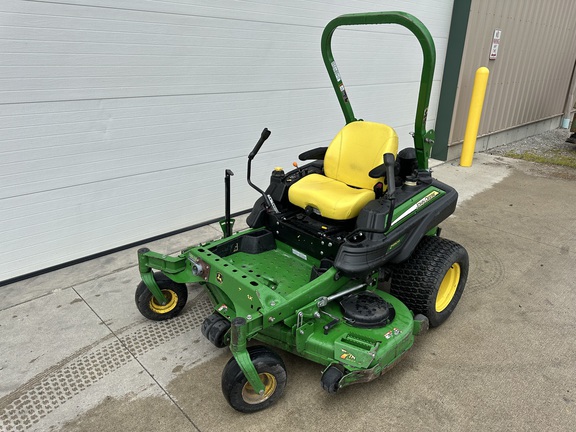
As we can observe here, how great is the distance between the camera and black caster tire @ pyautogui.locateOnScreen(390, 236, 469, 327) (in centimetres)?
294

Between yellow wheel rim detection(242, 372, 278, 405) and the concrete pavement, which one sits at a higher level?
yellow wheel rim detection(242, 372, 278, 405)

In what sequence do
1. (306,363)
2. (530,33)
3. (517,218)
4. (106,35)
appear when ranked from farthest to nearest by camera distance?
1. (530,33)
2. (517,218)
3. (106,35)
4. (306,363)

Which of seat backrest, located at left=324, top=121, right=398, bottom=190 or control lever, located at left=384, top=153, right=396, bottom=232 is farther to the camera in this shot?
seat backrest, located at left=324, top=121, right=398, bottom=190

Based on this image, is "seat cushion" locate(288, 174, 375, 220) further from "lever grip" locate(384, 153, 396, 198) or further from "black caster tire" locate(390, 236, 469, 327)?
"black caster tire" locate(390, 236, 469, 327)

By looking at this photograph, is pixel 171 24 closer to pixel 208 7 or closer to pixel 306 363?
pixel 208 7

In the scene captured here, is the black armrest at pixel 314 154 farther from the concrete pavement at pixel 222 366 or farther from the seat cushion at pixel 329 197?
the concrete pavement at pixel 222 366

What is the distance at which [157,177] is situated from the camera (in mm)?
4176

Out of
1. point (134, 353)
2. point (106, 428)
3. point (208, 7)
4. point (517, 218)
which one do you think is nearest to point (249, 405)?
point (106, 428)

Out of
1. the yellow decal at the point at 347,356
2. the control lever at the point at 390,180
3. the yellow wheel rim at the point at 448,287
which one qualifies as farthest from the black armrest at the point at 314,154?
the yellow decal at the point at 347,356

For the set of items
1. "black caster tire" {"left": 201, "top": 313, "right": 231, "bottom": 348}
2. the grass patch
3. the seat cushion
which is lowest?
the grass patch

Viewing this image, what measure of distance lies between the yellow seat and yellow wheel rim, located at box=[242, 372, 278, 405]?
109 centimetres

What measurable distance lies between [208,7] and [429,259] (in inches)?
113

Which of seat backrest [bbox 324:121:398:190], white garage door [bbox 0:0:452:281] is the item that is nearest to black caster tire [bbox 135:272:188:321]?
white garage door [bbox 0:0:452:281]

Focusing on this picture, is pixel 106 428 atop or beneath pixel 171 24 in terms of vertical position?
beneath
